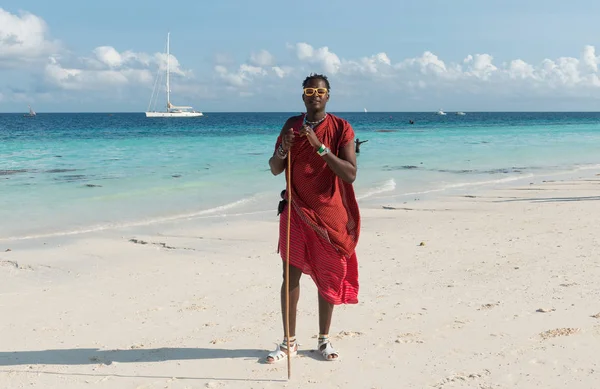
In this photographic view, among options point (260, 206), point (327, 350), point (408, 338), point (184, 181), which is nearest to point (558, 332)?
point (408, 338)

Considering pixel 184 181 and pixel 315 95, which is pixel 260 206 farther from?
pixel 315 95

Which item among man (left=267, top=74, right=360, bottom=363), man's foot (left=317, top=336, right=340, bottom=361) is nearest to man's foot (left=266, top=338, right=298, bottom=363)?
man (left=267, top=74, right=360, bottom=363)

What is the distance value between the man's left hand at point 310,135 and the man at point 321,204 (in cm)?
1

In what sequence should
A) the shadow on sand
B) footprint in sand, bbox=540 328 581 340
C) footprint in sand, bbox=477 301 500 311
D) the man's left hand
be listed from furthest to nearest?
footprint in sand, bbox=477 301 500 311 → footprint in sand, bbox=540 328 581 340 → the shadow on sand → the man's left hand

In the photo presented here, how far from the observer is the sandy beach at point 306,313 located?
3.98m

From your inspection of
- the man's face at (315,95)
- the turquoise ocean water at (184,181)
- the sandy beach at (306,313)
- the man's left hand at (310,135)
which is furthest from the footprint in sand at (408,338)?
the turquoise ocean water at (184,181)

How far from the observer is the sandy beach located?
157 inches

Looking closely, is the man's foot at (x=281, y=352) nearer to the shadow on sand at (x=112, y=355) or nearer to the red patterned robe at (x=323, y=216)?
the shadow on sand at (x=112, y=355)

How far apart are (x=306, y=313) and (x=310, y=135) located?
2.02m

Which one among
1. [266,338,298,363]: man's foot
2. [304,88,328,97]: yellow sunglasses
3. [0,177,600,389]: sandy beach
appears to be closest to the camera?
[304,88,328,97]: yellow sunglasses

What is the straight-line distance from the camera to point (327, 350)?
13.8ft

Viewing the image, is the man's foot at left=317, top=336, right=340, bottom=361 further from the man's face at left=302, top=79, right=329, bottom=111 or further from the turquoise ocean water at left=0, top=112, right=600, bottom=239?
the turquoise ocean water at left=0, top=112, right=600, bottom=239

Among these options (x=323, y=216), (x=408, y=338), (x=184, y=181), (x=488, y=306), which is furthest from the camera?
(x=184, y=181)

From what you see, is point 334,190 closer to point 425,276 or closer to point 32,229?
point 425,276
